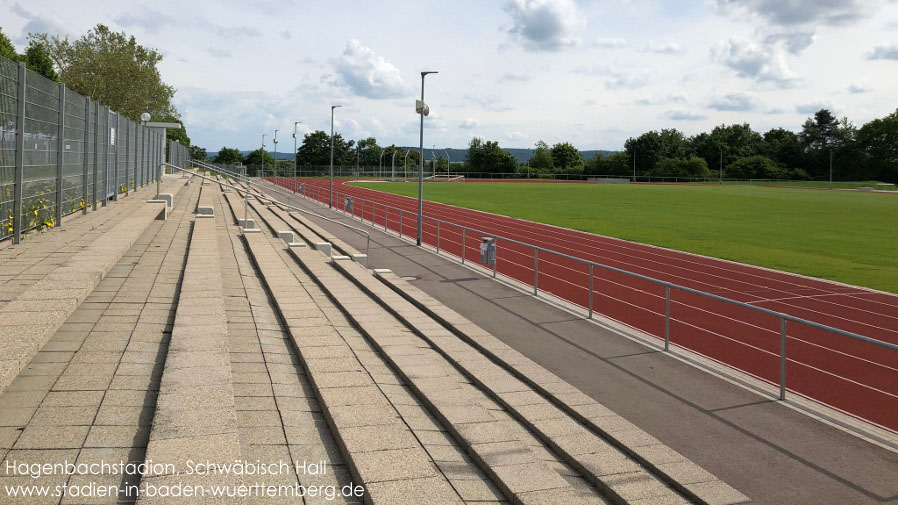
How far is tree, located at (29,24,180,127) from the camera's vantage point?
2534 inches

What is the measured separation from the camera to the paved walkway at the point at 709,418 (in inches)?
237

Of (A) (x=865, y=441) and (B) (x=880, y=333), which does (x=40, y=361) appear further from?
(B) (x=880, y=333)

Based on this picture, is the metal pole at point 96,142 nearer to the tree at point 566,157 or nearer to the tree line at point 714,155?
the tree line at point 714,155

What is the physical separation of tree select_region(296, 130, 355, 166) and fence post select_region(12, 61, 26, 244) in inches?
4589

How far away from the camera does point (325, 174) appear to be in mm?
105688

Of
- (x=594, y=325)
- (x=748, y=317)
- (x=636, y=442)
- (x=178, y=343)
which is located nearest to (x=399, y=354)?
(x=178, y=343)

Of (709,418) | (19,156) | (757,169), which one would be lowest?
(709,418)

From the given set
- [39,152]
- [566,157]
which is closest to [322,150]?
[566,157]

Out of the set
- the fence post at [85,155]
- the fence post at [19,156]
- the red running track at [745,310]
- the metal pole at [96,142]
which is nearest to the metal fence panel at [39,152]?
the fence post at [19,156]

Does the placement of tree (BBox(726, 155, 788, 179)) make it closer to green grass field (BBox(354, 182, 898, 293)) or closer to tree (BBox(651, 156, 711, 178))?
tree (BBox(651, 156, 711, 178))

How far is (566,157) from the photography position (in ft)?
462

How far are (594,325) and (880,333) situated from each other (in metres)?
5.71

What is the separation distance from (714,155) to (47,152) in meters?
131

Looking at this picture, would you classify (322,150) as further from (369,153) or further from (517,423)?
(517,423)
